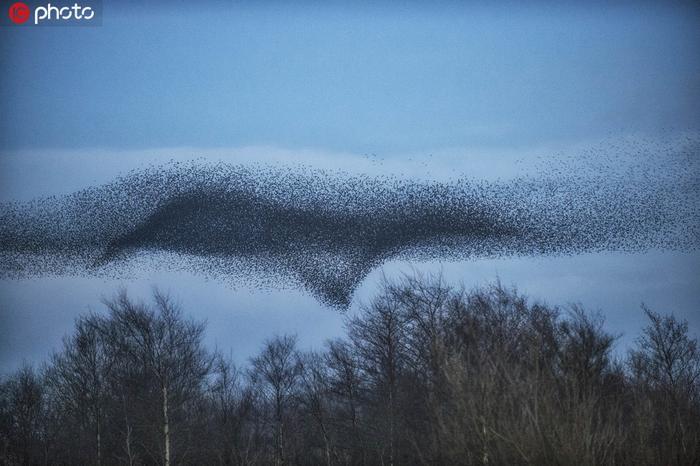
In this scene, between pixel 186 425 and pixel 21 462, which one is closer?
pixel 186 425

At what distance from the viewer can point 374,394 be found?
3825cm

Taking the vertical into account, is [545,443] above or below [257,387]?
below

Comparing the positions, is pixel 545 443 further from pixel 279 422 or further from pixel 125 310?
pixel 279 422

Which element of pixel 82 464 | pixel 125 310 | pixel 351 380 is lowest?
pixel 82 464

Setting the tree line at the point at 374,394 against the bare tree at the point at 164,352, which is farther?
the bare tree at the point at 164,352

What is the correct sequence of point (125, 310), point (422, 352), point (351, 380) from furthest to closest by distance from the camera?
Result: point (351, 380) < point (125, 310) < point (422, 352)

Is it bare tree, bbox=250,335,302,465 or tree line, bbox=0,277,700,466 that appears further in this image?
bare tree, bbox=250,335,302,465

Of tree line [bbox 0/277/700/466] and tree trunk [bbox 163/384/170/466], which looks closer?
tree line [bbox 0/277/700/466]

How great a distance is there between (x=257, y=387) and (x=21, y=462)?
16.8m

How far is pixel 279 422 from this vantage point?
47.5 metres

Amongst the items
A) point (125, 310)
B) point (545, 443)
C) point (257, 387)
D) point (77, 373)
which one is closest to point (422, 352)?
point (125, 310)

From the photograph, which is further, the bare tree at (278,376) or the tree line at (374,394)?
the bare tree at (278,376)

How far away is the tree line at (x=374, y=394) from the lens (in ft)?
62.7

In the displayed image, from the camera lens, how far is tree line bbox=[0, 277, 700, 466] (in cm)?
1911
